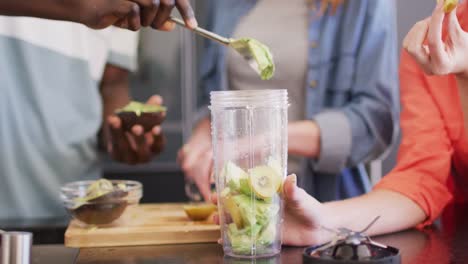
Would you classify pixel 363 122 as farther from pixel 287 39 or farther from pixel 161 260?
pixel 161 260

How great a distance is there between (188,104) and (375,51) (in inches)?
65.3

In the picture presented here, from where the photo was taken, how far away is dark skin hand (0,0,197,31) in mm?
1385

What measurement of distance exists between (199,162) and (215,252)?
643 mm

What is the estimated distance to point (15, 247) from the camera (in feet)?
3.38

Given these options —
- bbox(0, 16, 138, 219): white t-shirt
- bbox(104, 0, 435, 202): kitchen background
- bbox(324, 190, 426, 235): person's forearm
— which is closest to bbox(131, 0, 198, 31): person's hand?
bbox(324, 190, 426, 235): person's forearm

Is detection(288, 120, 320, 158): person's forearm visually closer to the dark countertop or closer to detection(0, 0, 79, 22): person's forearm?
the dark countertop

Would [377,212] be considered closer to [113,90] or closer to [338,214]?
[338,214]

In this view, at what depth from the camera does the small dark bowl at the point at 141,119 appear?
2000mm

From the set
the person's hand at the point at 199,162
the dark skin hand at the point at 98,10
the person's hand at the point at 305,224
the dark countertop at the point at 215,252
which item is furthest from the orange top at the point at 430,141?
the dark skin hand at the point at 98,10

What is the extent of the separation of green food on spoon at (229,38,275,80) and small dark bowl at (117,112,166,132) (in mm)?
555

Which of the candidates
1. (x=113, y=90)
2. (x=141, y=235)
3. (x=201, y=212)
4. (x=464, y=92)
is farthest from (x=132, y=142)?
(x=464, y=92)

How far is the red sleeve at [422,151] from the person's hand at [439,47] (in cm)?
33

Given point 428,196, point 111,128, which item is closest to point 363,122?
point 428,196

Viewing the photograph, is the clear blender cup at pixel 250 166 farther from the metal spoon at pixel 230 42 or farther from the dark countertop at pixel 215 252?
the metal spoon at pixel 230 42
